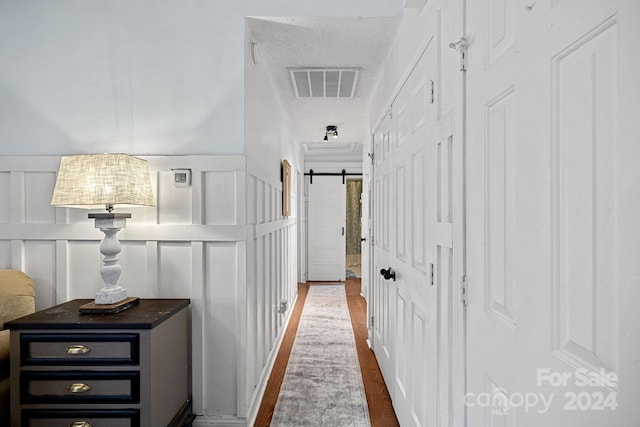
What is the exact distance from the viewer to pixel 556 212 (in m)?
0.74

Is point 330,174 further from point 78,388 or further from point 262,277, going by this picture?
point 78,388

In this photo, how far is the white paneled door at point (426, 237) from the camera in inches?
52.8

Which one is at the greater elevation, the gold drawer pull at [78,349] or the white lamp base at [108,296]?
the white lamp base at [108,296]

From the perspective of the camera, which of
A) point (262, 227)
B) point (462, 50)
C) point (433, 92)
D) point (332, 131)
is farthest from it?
point (332, 131)

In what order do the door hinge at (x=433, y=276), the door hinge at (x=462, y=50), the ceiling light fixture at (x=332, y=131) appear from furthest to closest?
the ceiling light fixture at (x=332, y=131)
the door hinge at (x=433, y=276)
the door hinge at (x=462, y=50)

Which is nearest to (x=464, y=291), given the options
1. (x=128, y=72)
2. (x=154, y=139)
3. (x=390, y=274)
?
(x=390, y=274)

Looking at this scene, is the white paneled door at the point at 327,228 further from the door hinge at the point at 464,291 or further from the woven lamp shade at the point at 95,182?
the door hinge at the point at 464,291

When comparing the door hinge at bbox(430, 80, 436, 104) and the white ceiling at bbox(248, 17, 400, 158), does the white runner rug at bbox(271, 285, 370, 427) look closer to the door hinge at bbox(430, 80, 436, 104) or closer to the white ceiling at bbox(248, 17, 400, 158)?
the door hinge at bbox(430, 80, 436, 104)

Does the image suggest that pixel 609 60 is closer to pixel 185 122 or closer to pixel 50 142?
pixel 185 122

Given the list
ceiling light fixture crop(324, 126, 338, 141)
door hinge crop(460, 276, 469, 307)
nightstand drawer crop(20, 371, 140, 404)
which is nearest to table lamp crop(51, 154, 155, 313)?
nightstand drawer crop(20, 371, 140, 404)

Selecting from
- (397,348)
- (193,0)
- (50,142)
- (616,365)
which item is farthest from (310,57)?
(616,365)

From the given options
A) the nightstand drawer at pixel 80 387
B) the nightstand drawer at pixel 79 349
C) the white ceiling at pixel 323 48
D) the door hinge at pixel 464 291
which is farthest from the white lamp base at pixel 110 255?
the door hinge at pixel 464 291

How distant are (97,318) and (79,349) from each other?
14 centimetres

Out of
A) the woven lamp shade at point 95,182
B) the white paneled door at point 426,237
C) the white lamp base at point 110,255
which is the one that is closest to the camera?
the white paneled door at point 426,237
